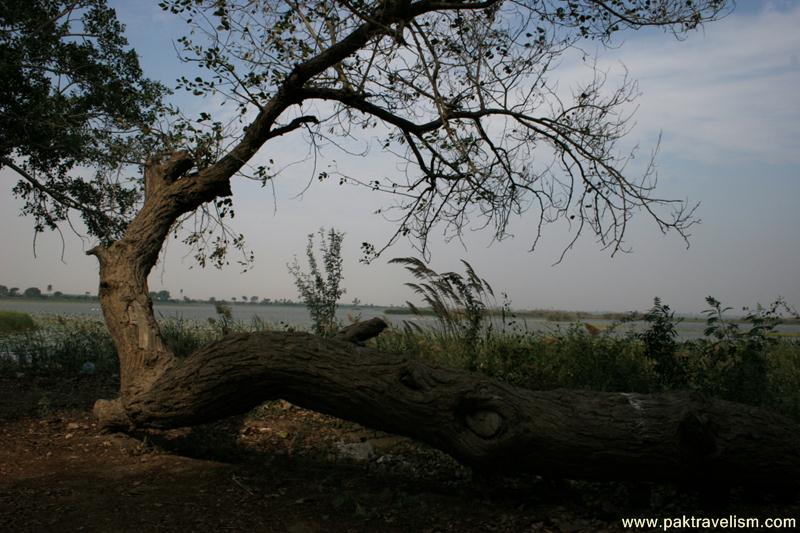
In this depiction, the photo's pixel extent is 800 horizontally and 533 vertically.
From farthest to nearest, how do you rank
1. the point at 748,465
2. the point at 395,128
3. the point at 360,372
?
1. the point at 395,128
2. the point at 360,372
3. the point at 748,465

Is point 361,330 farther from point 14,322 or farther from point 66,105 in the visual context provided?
point 14,322

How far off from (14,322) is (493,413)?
47.4 feet

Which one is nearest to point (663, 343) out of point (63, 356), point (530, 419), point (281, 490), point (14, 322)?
point (530, 419)

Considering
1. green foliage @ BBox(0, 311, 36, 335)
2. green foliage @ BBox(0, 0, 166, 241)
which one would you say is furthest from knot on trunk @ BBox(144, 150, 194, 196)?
green foliage @ BBox(0, 311, 36, 335)

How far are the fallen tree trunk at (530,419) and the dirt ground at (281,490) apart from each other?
0.86 ft

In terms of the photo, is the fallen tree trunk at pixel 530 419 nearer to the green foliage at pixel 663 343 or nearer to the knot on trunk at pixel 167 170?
the green foliage at pixel 663 343

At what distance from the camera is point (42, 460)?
4.94 metres

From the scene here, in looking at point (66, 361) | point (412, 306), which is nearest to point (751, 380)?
point (412, 306)

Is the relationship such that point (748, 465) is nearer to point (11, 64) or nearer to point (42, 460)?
point (42, 460)

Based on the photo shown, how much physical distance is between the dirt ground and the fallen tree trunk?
26 centimetres

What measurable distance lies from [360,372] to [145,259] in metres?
2.95

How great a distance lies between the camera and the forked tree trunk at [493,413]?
12.8ft

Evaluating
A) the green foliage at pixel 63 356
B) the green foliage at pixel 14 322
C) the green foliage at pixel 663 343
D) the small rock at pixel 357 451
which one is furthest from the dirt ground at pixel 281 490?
the green foliage at pixel 14 322

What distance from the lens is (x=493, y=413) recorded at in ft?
13.0
